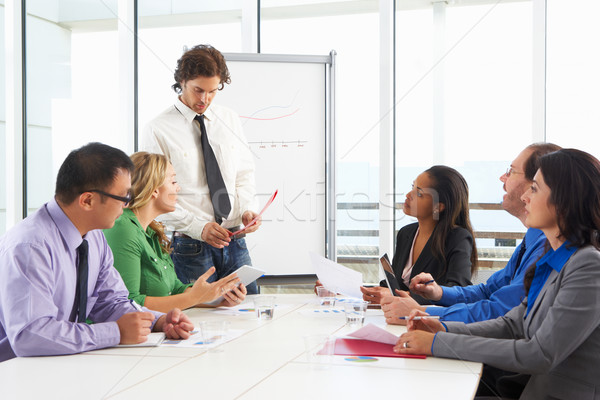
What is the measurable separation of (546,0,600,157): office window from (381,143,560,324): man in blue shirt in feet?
4.88

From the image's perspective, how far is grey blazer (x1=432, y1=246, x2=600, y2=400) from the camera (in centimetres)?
136

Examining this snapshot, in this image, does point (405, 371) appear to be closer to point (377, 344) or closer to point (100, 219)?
point (377, 344)

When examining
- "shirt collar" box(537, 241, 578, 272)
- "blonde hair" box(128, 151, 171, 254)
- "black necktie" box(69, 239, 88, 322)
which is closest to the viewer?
"shirt collar" box(537, 241, 578, 272)

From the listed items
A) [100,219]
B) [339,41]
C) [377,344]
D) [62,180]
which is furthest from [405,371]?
[339,41]

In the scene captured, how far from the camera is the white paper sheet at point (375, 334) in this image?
62.0 inches

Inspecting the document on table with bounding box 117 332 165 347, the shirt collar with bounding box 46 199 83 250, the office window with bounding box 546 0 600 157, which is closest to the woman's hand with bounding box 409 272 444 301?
the document on table with bounding box 117 332 165 347

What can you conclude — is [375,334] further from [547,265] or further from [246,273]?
[246,273]

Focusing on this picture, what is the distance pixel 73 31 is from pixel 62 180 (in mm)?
3666

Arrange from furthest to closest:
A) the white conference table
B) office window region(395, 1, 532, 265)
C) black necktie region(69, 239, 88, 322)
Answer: office window region(395, 1, 532, 265) < black necktie region(69, 239, 88, 322) < the white conference table

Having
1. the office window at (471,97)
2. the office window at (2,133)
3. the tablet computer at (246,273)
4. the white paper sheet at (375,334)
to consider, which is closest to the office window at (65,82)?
the office window at (2,133)

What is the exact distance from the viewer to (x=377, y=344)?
1619 mm

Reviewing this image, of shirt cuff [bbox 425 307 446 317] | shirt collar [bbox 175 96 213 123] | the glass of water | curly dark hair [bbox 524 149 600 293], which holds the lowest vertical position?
the glass of water

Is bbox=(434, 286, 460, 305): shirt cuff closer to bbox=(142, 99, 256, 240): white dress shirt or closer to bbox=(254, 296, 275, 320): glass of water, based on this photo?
bbox=(254, 296, 275, 320): glass of water

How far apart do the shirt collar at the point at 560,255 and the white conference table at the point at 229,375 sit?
360 mm
